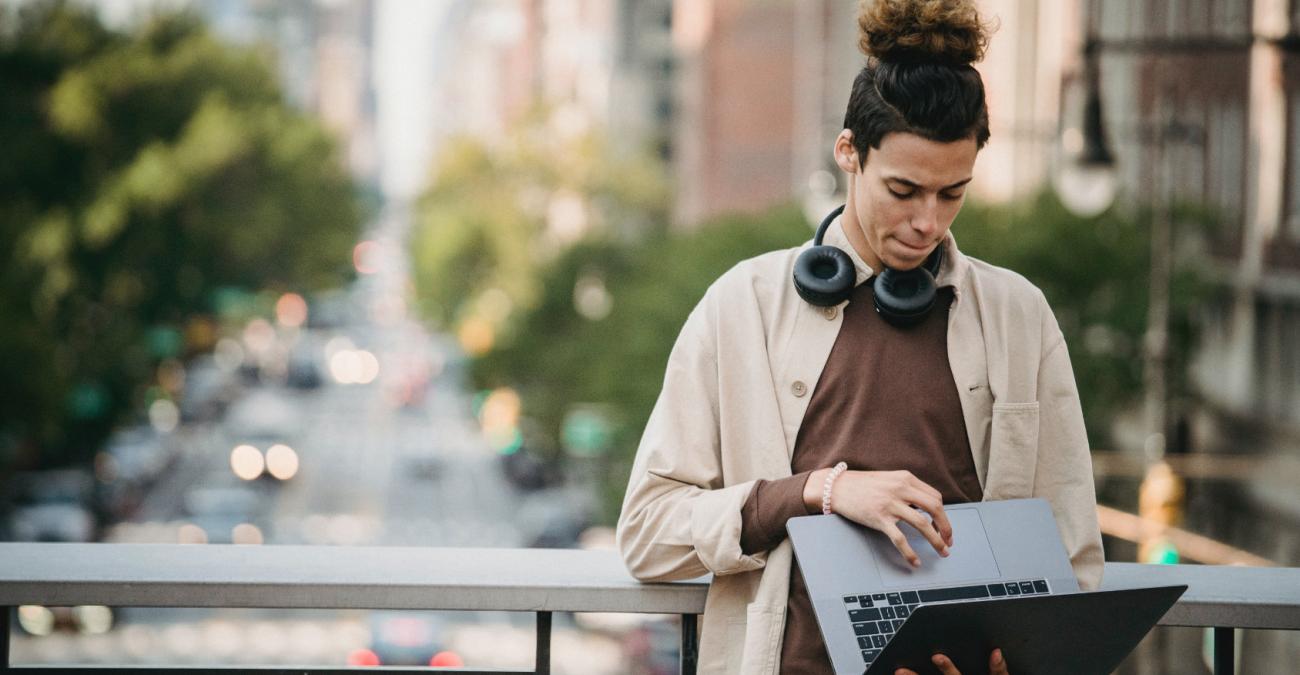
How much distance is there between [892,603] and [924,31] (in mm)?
919

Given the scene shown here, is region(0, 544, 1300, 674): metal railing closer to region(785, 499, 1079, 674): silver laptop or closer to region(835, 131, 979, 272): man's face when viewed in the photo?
region(785, 499, 1079, 674): silver laptop

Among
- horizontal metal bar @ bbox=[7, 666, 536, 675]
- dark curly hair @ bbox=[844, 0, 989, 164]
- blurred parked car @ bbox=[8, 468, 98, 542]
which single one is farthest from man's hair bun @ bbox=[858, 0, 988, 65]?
blurred parked car @ bbox=[8, 468, 98, 542]

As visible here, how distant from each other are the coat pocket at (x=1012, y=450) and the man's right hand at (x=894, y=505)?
0.20 m

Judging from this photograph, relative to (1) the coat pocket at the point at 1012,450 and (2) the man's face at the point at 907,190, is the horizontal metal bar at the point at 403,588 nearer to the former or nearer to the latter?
(1) the coat pocket at the point at 1012,450

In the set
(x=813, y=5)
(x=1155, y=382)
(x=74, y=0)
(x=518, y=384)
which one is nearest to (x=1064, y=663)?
(x=1155, y=382)

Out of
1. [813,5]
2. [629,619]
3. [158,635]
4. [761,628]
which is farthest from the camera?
[813,5]

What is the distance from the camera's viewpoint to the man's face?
7.59 ft

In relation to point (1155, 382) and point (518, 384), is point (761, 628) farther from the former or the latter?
point (518, 384)

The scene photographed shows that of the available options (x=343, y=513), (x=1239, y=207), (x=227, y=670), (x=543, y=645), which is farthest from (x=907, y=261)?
(x=343, y=513)

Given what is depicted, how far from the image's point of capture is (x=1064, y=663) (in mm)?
2258

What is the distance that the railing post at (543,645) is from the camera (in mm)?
2734

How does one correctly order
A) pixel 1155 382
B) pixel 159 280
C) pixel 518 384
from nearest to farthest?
pixel 1155 382 → pixel 159 280 → pixel 518 384

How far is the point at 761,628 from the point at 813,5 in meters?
A: 53.6

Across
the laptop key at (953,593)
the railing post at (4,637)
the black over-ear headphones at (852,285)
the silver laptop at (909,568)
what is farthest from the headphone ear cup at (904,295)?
the railing post at (4,637)
